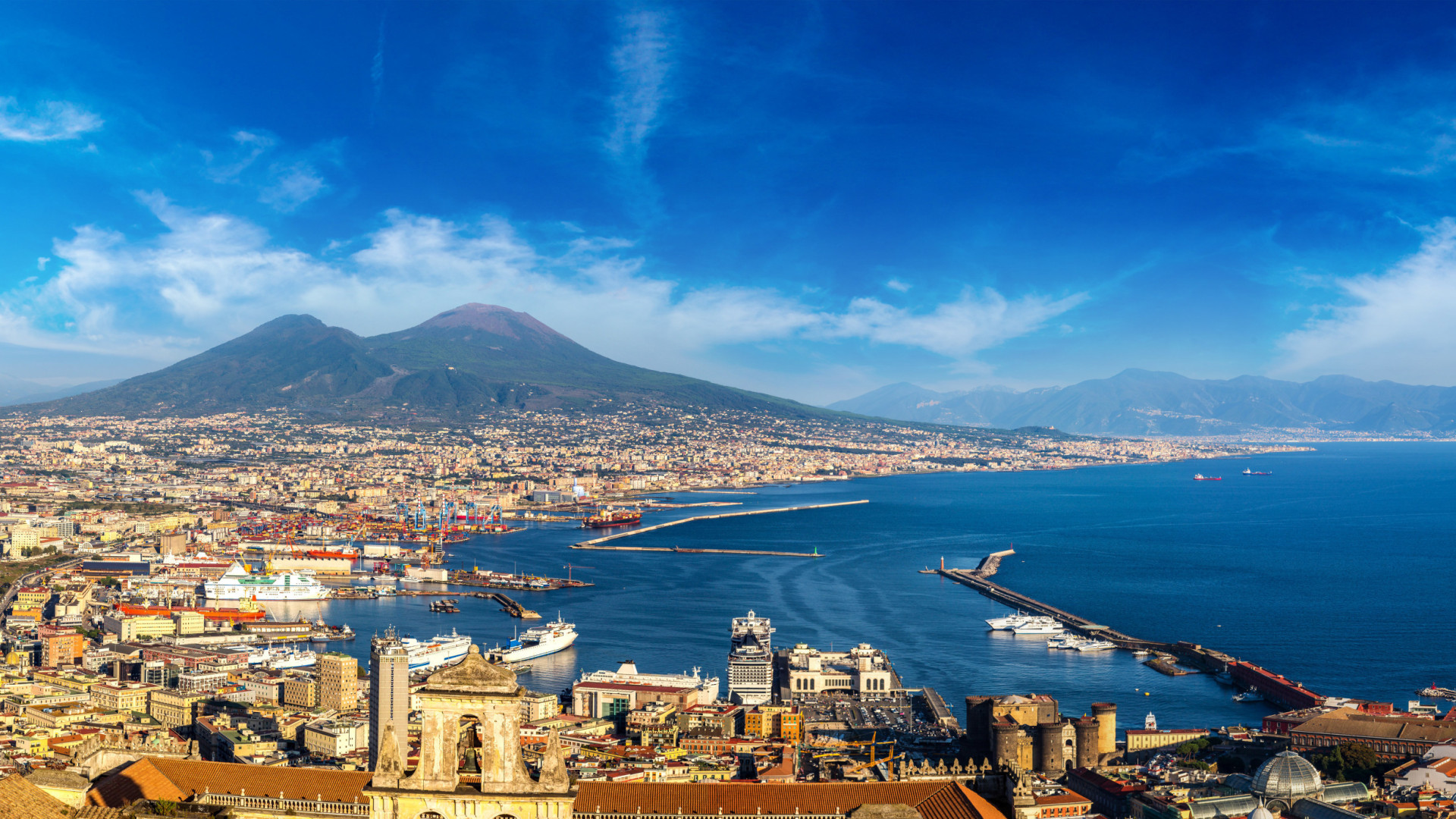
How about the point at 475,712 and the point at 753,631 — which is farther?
the point at 753,631

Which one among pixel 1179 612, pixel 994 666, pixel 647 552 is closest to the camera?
pixel 994 666

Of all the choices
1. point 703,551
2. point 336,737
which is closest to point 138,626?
point 336,737

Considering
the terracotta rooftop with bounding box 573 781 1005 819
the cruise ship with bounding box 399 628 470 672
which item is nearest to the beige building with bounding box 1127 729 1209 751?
the terracotta rooftop with bounding box 573 781 1005 819

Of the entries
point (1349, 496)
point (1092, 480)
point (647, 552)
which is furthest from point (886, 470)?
point (647, 552)

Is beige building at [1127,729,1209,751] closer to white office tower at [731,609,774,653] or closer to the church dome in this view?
the church dome

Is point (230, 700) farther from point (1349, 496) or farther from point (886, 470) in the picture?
point (886, 470)

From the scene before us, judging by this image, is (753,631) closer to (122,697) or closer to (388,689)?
(122,697)
